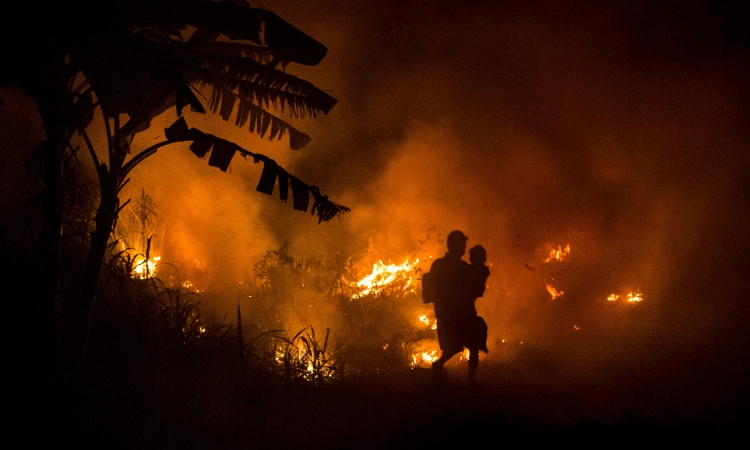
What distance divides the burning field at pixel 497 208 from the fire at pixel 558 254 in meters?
0.04

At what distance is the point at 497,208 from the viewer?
11.3 meters

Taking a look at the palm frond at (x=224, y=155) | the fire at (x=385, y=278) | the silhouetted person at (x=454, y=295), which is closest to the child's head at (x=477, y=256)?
the silhouetted person at (x=454, y=295)

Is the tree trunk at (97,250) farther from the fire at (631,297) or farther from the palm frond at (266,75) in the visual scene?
the fire at (631,297)

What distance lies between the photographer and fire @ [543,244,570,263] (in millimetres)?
10539

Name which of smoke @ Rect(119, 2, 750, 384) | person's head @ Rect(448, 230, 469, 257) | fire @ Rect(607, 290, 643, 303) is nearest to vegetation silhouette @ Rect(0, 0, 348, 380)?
person's head @ Rect(448, 230, 469, 257)

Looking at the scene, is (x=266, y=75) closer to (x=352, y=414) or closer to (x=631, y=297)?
(x=352, y=414)

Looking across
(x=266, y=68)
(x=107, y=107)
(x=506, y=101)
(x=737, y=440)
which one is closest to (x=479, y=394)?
(x=737, y=440)

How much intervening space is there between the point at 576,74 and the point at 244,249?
831 cm

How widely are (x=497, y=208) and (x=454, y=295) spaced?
17.9ft

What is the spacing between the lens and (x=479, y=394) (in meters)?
6.26

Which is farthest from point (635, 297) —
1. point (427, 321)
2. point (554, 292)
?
point (427, 321)

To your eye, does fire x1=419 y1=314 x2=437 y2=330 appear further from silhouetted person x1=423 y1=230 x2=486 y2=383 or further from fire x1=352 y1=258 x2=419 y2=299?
silhouetted person x1=423 y1=230 x2=486 y2=383

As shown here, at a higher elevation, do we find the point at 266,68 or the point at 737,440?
the point at 266,68

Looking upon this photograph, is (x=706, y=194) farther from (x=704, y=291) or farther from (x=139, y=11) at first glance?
(x=139, y=11)
